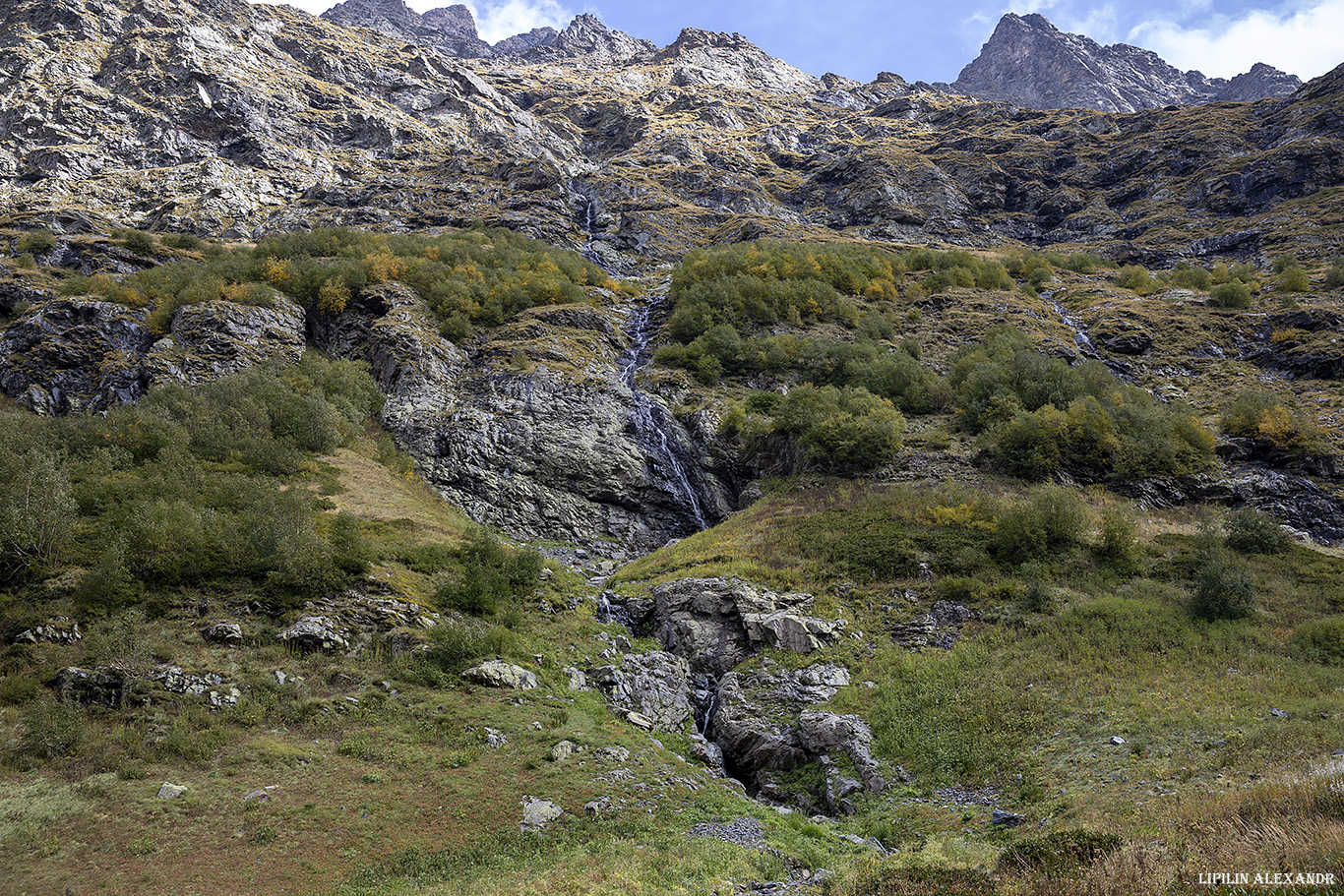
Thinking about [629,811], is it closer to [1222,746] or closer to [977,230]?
[1222,746]

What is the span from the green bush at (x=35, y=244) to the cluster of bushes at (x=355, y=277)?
19.6 feet

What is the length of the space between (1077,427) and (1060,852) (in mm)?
28559

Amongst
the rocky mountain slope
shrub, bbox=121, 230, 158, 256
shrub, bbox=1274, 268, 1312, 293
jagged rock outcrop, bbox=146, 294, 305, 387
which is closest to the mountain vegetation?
jagged rock outcrop, bbox=146, 294, 305, 387

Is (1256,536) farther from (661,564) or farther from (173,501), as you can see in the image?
(173,501)

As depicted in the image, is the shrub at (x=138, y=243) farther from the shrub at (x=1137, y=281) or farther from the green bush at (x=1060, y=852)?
the shrub at (x=1137, y=281)

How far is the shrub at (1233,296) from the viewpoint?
47.2 metres

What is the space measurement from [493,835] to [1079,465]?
32.9 metres

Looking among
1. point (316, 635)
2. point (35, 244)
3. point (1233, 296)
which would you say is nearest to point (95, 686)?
Answer: point (316, 635)

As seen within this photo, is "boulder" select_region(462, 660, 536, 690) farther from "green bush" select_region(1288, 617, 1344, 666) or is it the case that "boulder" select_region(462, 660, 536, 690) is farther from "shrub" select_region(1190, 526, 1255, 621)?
"green bush" select_region(1288, 617, 1344, 666)

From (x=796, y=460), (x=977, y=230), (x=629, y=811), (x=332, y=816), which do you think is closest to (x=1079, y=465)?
(x=796, y=460)

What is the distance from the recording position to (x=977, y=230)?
9775 centimetres

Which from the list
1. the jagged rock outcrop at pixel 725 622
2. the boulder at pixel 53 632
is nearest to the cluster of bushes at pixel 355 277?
the jagged rock outcrop at pixel 725 622

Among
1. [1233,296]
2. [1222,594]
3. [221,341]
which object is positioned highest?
[1233,296]

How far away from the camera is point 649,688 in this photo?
18.1 m
